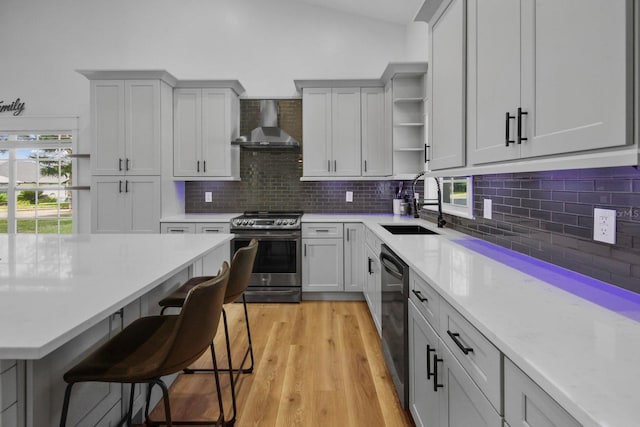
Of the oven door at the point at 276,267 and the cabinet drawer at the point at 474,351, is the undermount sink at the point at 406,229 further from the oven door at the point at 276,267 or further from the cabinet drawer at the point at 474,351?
the cabinet drawer at the point at 474,351

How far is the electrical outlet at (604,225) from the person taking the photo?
137cm

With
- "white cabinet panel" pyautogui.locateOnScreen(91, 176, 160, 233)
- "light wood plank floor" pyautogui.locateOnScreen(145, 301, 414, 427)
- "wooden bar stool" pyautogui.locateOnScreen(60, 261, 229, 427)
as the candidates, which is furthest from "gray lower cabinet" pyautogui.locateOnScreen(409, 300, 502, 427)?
"white cabinet panel" pyautogui.locateOnScreen(91, 176, 160, 233)

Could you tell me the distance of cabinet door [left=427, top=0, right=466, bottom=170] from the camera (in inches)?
80.4

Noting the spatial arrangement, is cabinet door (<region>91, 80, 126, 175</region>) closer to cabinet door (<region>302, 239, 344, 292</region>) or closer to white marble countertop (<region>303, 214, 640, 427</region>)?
cabinet door (<region>302, 239, 344, 292</region>)

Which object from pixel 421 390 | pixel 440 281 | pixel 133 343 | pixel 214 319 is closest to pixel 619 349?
pixel 440 281

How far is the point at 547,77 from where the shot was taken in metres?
1.29

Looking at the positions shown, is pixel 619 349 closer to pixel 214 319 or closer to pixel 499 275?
pixel 499 275

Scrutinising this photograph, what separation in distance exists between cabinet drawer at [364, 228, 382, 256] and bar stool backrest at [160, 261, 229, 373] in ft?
5.95

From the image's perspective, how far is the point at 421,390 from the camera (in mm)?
1815

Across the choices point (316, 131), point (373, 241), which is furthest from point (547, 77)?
point (316, 131)

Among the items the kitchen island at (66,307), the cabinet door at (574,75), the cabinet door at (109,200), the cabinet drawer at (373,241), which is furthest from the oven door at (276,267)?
the cabinet door at (574,75)

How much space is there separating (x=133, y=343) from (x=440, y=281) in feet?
3.97

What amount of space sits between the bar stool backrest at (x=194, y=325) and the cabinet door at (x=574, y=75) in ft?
4.01

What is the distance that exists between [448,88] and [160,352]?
6.35 ft
